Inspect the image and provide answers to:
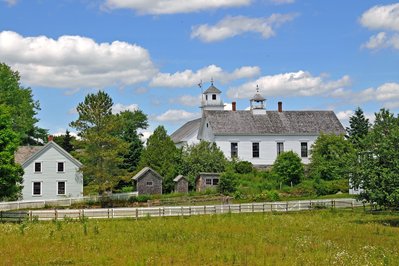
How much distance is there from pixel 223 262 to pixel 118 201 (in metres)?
35.8

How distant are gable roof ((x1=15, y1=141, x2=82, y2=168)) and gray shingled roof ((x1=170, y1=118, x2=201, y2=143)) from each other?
74.2 feet

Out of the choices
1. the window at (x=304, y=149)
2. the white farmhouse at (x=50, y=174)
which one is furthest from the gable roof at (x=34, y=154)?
the window at (x=304, y=149)

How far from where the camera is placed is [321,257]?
22.1 metres

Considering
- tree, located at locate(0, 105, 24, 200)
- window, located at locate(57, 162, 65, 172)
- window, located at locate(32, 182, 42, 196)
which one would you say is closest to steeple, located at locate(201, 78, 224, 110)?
window, located at locate(57, 162, 65, 172)

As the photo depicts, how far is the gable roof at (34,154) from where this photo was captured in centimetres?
6256

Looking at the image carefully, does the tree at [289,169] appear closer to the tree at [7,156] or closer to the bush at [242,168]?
the bush at [242,168]

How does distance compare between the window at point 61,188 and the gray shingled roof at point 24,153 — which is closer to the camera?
the gray shingled roof at point 24,153

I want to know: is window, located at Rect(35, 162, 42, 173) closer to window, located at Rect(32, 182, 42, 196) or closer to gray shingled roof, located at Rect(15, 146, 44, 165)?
gray shingled roof, located at Rect(15, 146, 44, 165)

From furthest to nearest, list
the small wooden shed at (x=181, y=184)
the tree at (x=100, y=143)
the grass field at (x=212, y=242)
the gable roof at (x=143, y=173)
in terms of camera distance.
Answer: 1. the small wooden shed at (x=181, y=184)
2. the gable roof at (x=143, y=173)
3. the tree at (x=100, y=143)
4. the grass field at (x=212, y=242)

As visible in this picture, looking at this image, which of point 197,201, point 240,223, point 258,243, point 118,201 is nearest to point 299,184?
point 197,201

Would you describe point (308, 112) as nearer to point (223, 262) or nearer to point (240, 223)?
point (240, 223)

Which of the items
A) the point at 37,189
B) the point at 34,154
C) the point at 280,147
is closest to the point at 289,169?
the point at 280,147

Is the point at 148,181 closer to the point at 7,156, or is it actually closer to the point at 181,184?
the point at 181,184

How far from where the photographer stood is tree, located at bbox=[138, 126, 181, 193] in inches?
2574
